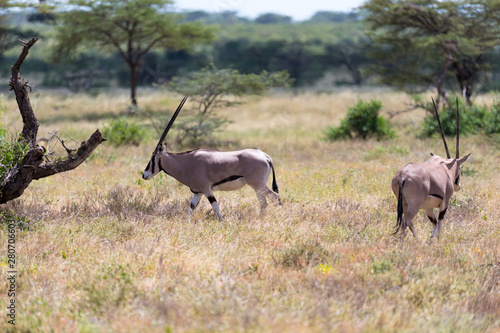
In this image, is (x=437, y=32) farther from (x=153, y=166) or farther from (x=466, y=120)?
(x=153, y=166)

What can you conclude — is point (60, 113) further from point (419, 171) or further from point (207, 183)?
point (419, 171)

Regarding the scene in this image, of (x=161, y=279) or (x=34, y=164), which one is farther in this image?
(x=34, y=164)

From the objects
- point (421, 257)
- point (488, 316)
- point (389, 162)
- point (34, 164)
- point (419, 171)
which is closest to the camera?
point (488, 316)

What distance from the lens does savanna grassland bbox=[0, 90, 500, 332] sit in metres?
4.67

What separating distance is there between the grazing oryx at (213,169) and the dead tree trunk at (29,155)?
3.56ft

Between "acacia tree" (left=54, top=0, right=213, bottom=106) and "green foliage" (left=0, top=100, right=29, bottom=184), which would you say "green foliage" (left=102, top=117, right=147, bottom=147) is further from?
"acacia tree" (left=54, top=0, right=213, bottom=106)

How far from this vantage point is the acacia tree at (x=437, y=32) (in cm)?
2330

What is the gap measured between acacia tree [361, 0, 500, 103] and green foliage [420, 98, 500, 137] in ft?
13.4

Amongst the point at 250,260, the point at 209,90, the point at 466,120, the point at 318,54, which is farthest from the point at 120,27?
the point at 318,54

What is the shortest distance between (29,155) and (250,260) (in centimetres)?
394

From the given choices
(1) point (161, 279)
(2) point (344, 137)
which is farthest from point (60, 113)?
(1) point (161, 279)

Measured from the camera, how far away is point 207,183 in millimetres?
8102

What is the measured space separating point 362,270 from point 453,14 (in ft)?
73.7

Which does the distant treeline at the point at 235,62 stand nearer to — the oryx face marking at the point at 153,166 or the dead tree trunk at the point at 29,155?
the dead tree trunk at the point at 29,155
